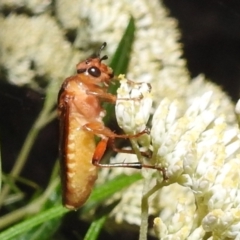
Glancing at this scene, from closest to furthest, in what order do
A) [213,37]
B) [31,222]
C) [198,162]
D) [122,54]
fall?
[198,162] < [31,222] < [122,54] < [213,37]

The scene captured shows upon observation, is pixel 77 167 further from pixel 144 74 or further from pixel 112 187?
pixel 144 74

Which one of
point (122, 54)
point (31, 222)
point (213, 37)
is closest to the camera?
point (31, 222)

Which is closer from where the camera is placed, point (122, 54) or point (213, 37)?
point (122, 54)

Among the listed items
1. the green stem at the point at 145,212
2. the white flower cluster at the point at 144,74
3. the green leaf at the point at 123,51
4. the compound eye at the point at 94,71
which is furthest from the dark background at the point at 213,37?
the green stem at the point at 145,212

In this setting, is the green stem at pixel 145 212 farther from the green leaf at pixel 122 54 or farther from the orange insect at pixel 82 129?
the green leaf at pixel 122 54

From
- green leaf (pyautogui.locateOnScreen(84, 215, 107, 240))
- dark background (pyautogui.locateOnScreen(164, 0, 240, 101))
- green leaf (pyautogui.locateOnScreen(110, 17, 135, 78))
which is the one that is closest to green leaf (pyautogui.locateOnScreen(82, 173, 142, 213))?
green leaf (pyautogui.locateOnScreen(84, 215, 107, 240))

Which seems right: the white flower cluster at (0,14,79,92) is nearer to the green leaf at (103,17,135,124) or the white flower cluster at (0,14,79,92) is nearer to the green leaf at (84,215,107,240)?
the green leaf at (103,17,135,124)

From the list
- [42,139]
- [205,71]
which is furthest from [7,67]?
[205,71]

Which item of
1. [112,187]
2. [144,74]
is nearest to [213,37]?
[144,74]

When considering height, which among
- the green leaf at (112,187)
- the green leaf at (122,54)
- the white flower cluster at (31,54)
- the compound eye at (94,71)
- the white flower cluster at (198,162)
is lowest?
the green leaf at (112,187)
